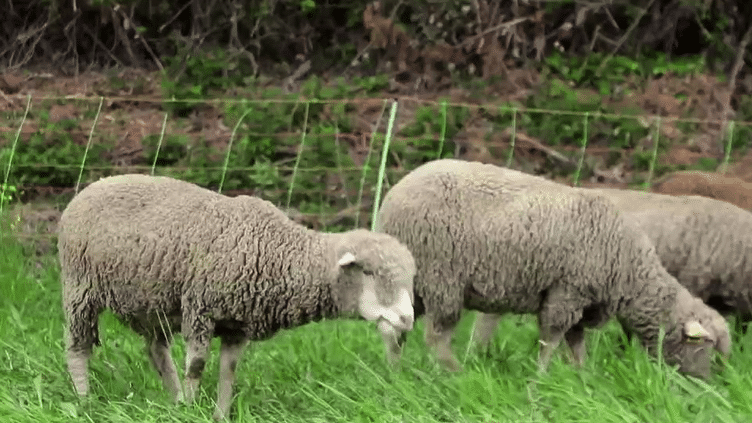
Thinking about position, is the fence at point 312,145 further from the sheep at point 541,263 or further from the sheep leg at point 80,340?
the sheep leg at point 80,340

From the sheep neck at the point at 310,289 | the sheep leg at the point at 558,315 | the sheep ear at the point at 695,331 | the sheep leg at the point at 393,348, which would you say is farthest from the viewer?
the sheep leg at the point at 558,315

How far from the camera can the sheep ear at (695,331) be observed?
17.5 feet

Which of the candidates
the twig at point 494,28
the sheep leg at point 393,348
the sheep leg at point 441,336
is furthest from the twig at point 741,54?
the sheep leg at point 393,348

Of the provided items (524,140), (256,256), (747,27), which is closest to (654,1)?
(747,27)

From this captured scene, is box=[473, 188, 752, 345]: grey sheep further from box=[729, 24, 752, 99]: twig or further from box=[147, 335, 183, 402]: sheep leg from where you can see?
box=[729, 24, 752, 99]: twig

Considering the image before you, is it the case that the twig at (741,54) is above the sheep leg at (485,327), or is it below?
above

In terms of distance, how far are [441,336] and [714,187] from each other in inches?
83.0

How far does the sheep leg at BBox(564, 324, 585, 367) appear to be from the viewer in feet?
18.8

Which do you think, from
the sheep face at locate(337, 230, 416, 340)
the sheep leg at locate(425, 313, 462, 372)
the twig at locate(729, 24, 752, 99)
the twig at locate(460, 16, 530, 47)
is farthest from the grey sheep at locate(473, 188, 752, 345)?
the twig at locate(729, 24, 752, 99)

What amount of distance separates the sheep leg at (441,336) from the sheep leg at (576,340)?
580 mm

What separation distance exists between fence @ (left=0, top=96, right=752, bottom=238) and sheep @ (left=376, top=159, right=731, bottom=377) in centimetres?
318

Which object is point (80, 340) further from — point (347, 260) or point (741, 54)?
point (741, 54)

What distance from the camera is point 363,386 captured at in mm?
4875

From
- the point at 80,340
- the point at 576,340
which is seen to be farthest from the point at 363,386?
the point at 576,340
